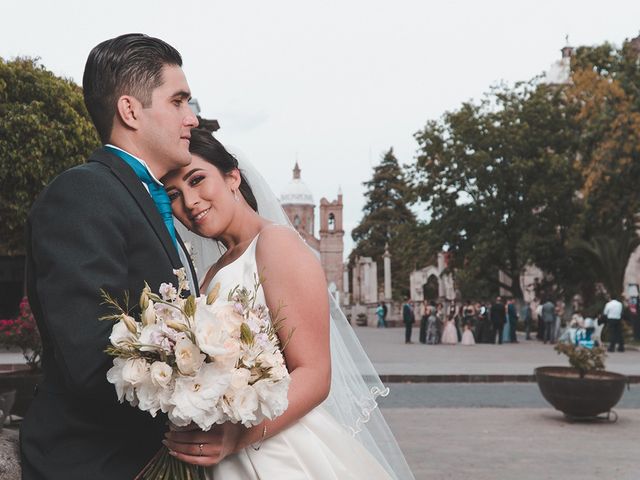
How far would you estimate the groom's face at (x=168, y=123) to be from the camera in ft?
7.20

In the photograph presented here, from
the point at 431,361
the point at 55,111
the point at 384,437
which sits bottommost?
the point at 431,361

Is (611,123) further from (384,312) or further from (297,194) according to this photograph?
(297,194)

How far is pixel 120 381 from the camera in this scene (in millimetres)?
1786

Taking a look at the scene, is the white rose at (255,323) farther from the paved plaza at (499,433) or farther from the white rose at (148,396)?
the paved plaza at (499,433)

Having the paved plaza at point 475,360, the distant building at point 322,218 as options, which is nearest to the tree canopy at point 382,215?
the distant building at point 322,218

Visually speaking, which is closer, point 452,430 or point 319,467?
point 319,467

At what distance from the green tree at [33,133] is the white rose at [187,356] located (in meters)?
15.7

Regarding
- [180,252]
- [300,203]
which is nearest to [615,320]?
[180,252]

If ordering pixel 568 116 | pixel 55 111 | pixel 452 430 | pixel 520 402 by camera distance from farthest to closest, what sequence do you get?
pixel 568 116 → pixel 55 111 → pixel 520 402 → pixel 452 430

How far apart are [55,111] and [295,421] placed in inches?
640

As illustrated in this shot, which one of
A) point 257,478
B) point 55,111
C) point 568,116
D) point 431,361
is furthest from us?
point 568,116

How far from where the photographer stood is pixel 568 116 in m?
35.8

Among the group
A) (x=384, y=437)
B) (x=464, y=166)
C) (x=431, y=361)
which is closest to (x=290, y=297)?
(x=384, y=437)

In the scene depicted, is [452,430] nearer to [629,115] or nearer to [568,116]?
[629,115]
